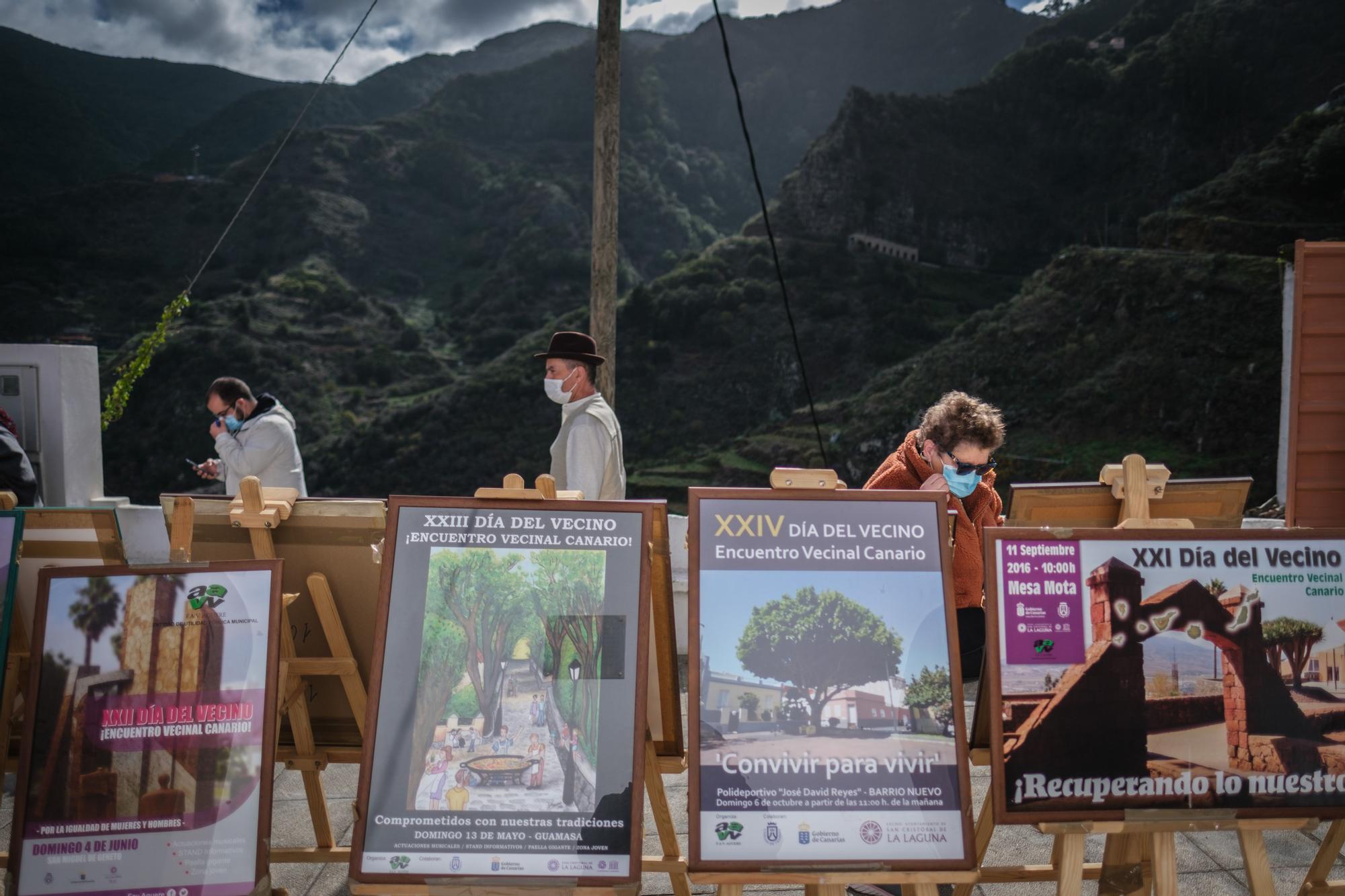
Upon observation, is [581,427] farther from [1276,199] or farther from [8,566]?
[1276,199]

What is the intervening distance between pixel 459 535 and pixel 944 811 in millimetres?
1143

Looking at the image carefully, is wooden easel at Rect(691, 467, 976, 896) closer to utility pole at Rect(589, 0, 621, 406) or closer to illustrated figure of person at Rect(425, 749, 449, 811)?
illustrated figure of person at Rect(425, 749, 449, 811)

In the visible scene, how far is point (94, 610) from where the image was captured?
197 cm

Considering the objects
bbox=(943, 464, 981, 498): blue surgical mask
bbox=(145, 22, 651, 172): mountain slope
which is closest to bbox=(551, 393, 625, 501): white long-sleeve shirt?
bbox=(943, 464, 981, 498): blue surgical mask

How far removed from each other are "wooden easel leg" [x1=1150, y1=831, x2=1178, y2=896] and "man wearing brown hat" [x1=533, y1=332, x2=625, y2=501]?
6.00 feet

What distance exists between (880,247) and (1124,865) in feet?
132

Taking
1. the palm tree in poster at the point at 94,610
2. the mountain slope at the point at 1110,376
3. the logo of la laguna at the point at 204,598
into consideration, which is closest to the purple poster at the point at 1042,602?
the logo of la laguna at the point at 204,598

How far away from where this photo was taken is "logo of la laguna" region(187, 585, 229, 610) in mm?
1970

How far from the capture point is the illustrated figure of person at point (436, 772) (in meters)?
1.84

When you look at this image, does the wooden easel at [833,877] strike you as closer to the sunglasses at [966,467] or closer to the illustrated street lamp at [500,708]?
the illustrated street lamp at [500,708]

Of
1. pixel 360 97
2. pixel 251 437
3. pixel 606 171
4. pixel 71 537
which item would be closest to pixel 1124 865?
pixel 71 537

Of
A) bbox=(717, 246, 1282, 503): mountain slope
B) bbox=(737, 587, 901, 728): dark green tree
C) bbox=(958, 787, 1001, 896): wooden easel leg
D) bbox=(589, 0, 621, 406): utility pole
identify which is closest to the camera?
bbox=(737, 587, 901, 728): dark green tree

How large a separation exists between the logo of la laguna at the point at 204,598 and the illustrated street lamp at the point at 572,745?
777mm

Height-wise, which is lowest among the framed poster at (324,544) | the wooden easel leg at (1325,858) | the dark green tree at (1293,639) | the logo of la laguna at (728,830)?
the wooden easel leg at (1325,858)
